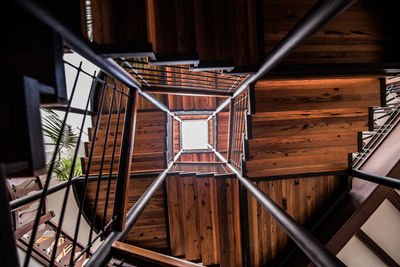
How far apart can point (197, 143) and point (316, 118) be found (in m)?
4.98

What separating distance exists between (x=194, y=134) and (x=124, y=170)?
5.39 metres

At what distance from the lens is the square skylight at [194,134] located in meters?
6.41

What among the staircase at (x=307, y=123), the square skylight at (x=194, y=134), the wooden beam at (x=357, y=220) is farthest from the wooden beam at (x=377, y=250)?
the square skylight at (x=194, y=134)

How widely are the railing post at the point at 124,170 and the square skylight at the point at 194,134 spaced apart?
15.9ft

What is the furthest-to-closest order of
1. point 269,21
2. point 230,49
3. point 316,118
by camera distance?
point 316,118 < point 269,21 < point 230,49

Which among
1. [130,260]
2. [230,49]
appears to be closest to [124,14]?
[230,49]

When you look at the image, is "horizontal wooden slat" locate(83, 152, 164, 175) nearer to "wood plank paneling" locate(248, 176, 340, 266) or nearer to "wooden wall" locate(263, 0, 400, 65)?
"wood plank paneling" locate(248, 176, 340, 266)

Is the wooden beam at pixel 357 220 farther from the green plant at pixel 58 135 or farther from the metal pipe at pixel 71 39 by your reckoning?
the green plant at pixel 58 135

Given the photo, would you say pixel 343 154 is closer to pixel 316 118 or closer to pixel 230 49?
pixel 316 118

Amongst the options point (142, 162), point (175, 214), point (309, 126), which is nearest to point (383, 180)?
point (309, 126)

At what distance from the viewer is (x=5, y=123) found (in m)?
0.49

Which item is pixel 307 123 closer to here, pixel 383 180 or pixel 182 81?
pixel 383 180

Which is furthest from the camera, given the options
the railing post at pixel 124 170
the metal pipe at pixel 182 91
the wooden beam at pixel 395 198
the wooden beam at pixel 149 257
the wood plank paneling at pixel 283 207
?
the wood plank paneling at pixel 283 207

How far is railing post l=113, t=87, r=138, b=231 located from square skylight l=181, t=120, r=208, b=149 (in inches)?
191
